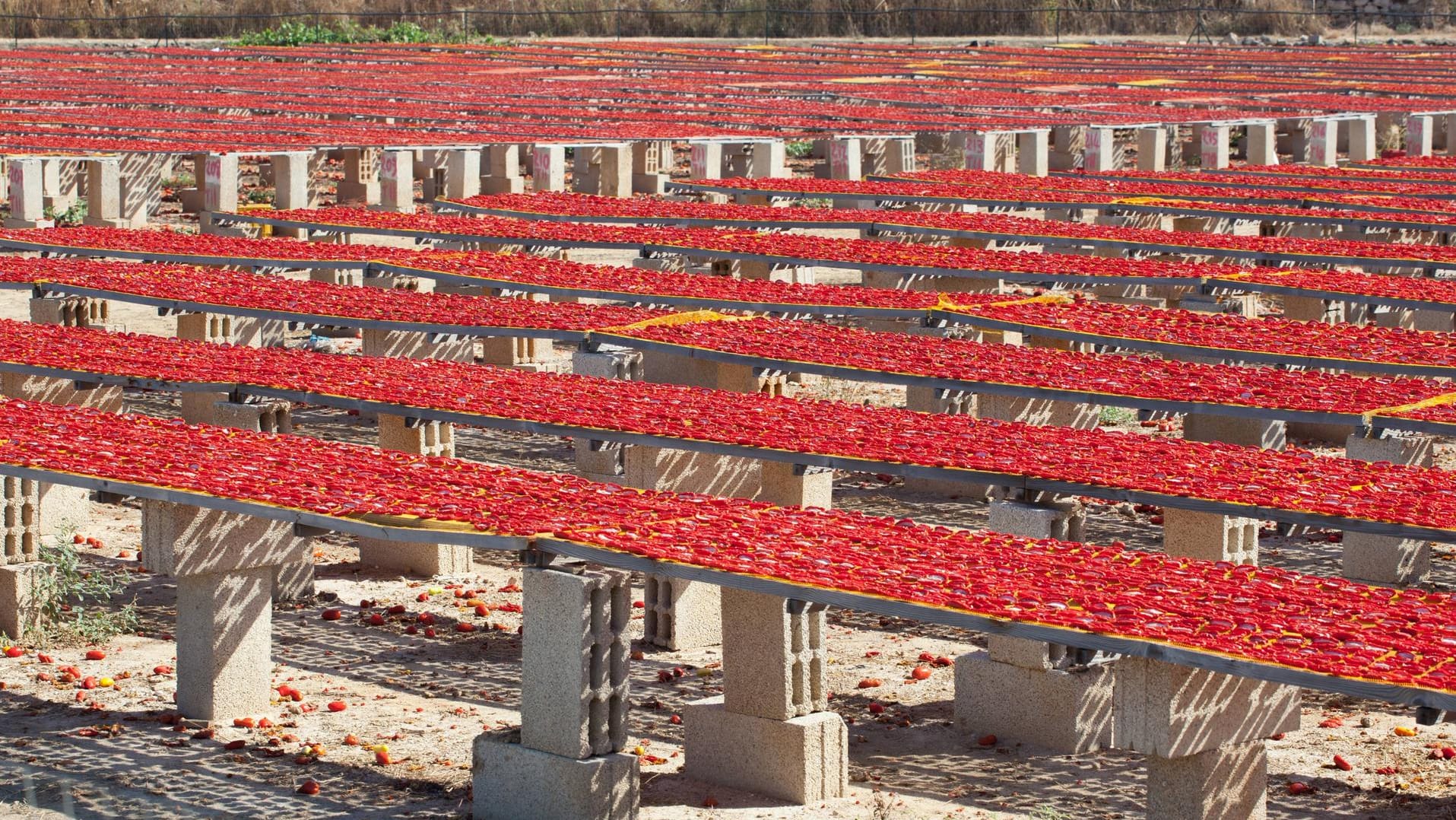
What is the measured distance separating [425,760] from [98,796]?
144cm

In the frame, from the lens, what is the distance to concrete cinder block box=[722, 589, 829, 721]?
9.42 m

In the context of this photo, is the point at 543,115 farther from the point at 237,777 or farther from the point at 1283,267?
the point at 237,777

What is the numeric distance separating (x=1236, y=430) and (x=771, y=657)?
5.56 metres

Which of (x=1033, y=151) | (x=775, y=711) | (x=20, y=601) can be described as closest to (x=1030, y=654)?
(x=775, y=711)

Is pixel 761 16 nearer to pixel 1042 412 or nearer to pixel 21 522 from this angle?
pixel 1042 412

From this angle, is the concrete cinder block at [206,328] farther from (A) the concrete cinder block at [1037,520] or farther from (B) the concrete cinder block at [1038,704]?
(B) the concrete cinder block at [1038,704]

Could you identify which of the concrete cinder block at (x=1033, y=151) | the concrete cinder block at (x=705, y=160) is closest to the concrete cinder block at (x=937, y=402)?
the concrete cinder block at (x=705, y=160)

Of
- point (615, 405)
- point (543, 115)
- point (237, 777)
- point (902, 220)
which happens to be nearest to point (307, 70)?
point (543, 115)

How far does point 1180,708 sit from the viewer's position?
7.96 metres

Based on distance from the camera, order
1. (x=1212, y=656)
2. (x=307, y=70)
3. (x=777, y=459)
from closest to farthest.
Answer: (x=1212, y=656), (x=777, y=459), (x=307, y=70)

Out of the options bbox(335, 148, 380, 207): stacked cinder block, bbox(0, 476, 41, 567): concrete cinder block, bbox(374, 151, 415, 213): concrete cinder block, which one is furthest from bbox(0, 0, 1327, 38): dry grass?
bbox(0, 476, 41, 567): concrete cinder block

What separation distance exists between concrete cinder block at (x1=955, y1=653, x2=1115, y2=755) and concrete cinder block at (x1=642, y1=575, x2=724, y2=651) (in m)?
1.90

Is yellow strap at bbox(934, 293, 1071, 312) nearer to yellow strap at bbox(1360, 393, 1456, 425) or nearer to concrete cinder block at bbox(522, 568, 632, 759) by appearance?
yellow strap at bbox(1360, 393, 1456, 425)

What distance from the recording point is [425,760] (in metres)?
10.1
